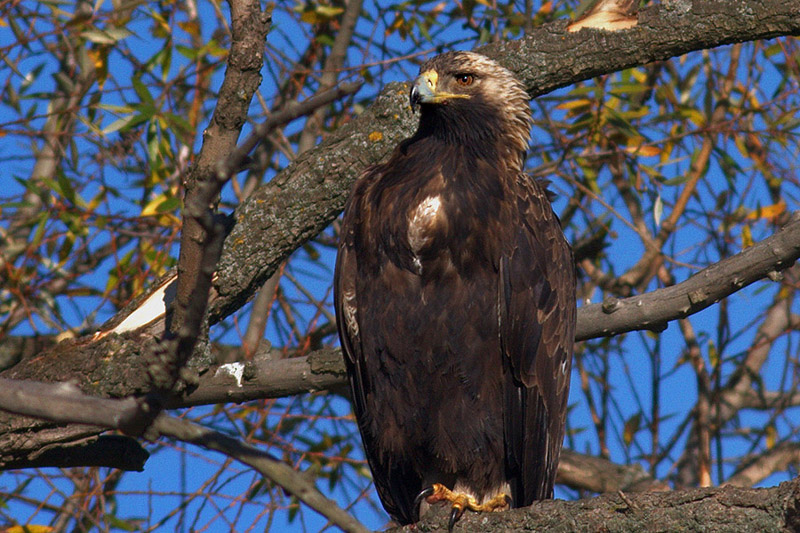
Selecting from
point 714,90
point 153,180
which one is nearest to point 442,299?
point 153,180

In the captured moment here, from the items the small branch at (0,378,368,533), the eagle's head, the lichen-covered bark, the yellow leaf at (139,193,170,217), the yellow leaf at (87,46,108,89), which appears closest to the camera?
the small branch at (0,378,368,533)

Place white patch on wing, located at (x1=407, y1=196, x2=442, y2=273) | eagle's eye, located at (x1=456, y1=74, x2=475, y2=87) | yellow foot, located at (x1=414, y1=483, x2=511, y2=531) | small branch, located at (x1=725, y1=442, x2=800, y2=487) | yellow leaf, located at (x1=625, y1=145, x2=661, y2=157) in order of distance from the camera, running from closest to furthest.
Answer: white patch on wing, located at (x1=407, y1=196, x2=442, y2=273) → yellow foot, located at (x1=414, y1=483, x2=511, y2=531) → eagle's eye, located at (x1=456, y1=74, x2=475, y2=87) → yellow leaf, located at (x1=625, y1=145, x2=661, y2=157) → small branch, located at (x1=725, y1=442, x2=800, y2=487)

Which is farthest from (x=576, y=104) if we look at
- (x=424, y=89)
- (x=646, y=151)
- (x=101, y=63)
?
(x=101, y=63)

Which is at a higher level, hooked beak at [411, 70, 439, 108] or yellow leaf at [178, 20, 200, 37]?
yellow leaf at [178, 20, 200, 37]

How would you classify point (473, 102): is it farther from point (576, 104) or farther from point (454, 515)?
point (576, 104)

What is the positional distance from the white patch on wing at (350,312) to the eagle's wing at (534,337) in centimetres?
60

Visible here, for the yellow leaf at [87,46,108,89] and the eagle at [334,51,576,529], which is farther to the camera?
the yellow leaf at [87,46,108,89]

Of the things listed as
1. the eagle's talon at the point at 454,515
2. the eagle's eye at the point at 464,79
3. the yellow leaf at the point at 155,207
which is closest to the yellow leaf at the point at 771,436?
the eagle's talon at the point at 454,515

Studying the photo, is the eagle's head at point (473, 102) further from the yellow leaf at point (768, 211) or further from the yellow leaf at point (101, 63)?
the yellow leaf at point (768, 211)

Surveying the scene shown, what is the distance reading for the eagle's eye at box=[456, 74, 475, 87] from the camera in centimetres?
426

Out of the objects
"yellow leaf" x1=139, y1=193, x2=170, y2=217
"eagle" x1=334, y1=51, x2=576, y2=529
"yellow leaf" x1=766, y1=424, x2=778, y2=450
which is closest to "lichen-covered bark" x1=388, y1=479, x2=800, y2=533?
"eagle" x1=334, y1=51, x2=576, y2=529

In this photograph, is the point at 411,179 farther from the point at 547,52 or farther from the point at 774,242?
the point at 774,242

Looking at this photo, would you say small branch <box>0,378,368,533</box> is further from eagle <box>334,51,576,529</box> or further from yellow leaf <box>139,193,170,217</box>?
yellow leaf <box>139,193,170,217</box>

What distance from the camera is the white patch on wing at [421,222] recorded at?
3752 millimetres
